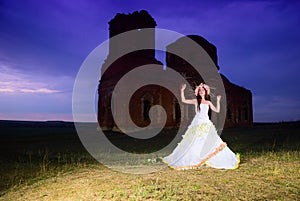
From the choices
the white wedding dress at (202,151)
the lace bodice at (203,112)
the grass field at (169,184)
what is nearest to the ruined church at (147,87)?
the white wedding dress at (202,151)

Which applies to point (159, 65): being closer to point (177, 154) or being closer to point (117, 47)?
point (117, 47)

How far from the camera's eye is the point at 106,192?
13.7 ft

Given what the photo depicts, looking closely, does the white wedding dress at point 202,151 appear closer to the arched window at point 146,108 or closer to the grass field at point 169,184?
the grass field at point 169,184

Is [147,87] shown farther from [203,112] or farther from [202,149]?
[202,149]

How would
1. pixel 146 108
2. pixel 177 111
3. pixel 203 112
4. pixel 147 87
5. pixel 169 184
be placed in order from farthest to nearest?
pixel 177 111 < pixel 146 108 < pixel 147 87 < pixel 203 112 < pixel 169 184

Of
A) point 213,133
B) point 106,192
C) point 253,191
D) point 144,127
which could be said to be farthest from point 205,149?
point 144,127

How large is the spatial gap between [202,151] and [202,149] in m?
0.05

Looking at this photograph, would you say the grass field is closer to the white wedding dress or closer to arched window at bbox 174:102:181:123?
the white wedding dress

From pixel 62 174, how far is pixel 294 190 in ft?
17.1

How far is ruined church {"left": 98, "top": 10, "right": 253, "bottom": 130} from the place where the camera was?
21641 millimetres

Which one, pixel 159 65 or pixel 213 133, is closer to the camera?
pixel 213 133

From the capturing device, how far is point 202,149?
Answer: 19.5ft

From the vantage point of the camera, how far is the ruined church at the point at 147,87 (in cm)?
2164

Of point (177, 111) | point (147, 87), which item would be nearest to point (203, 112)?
point (147, 87)
